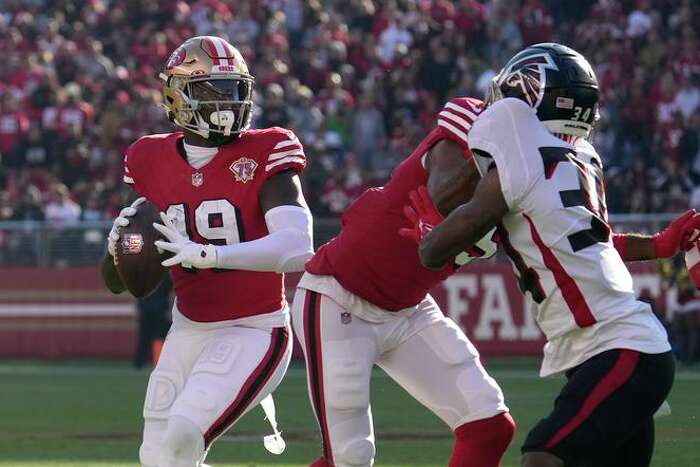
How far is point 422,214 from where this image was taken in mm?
4938

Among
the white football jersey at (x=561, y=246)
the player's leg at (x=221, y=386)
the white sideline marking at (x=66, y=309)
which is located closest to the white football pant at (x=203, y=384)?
the player's leg at (x=221, y=386)

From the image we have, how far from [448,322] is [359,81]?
13055 millimetres

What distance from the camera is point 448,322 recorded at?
5.88 meters

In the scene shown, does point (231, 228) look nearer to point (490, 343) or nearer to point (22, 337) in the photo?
point (490, 343)

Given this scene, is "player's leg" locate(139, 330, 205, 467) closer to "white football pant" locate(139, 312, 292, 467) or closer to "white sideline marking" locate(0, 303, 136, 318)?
"white football pant" locate(139, 312, 292, 467)

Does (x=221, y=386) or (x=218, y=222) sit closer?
(x=221, y=386)

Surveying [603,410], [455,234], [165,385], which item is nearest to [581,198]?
[455,234]

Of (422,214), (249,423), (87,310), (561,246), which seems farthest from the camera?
(87,310)

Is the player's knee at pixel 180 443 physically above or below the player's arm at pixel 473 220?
below

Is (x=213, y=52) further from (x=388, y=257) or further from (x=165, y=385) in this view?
(x=165, y=385)

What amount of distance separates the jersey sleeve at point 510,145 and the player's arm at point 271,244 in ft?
3.15

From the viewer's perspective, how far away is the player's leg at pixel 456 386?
5605 millimetres

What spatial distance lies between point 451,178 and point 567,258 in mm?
680

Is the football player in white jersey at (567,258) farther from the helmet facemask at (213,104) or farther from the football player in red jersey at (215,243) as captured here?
the helmet facemask at (213,104)
